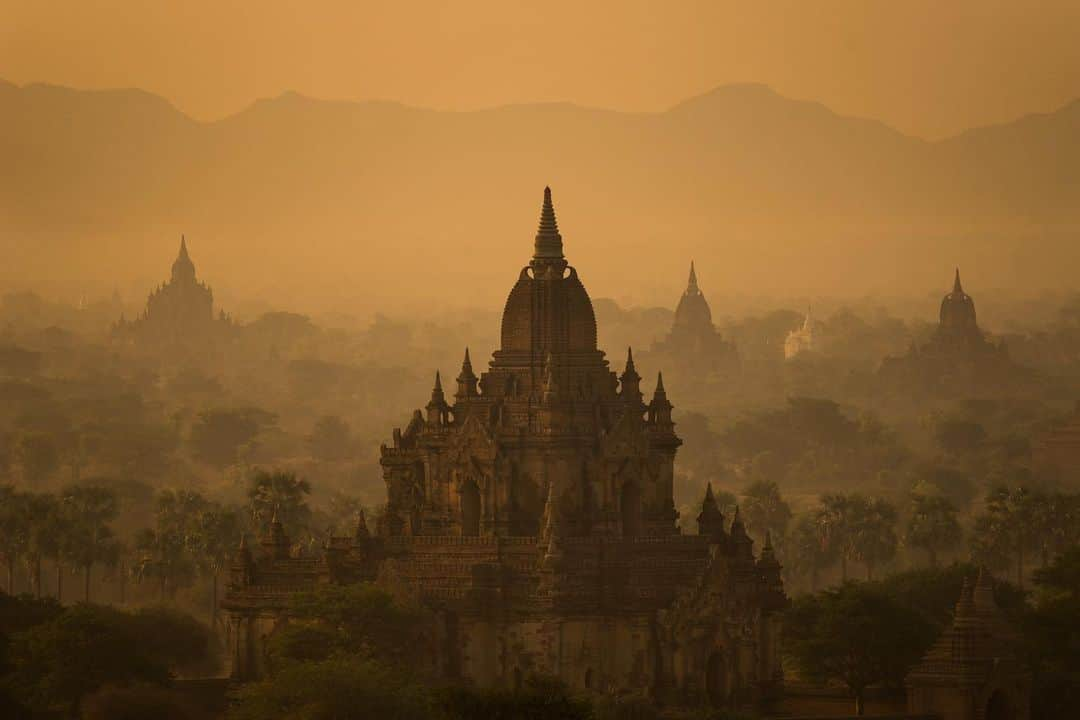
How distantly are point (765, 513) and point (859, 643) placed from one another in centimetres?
6195

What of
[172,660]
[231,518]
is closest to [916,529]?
[231,518]

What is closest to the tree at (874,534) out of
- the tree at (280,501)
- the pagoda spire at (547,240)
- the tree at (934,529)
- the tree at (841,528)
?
the tree at (841,528)

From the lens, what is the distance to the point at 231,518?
14238 cm

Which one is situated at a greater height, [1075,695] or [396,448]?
[396,448]

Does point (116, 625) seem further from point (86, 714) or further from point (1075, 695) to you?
point (1075, 695)

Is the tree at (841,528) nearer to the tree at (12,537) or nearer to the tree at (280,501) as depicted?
the tree at (280,501)

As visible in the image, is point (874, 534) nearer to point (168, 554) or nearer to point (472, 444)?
point (168, 554)

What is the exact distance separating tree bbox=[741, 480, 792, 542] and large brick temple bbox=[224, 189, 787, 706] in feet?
187

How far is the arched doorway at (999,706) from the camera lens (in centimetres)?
9838

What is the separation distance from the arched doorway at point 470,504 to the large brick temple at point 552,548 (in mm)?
36

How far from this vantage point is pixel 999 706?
324 ft

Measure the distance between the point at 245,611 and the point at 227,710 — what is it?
4032 mm

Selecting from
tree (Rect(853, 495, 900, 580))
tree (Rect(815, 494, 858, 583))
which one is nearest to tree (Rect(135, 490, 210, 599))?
tree (Rect(815, 494, 858, 583))

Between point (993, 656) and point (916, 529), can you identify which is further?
point (916, 529)
